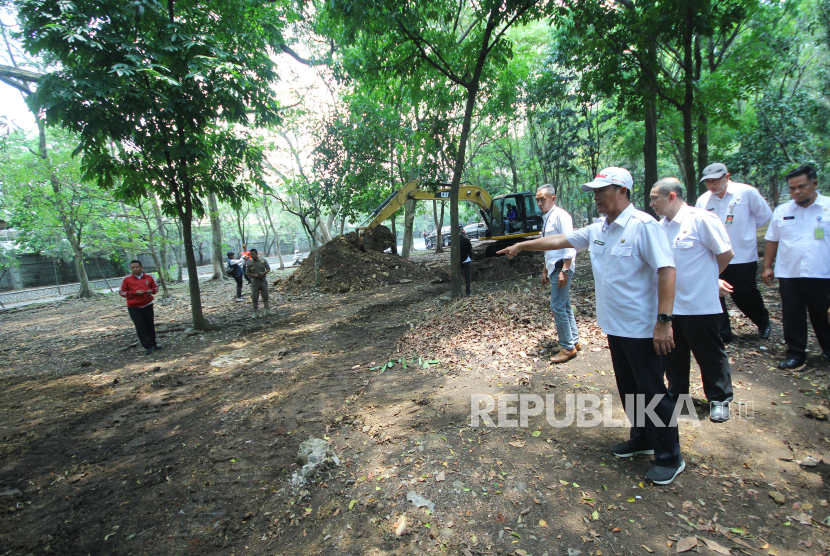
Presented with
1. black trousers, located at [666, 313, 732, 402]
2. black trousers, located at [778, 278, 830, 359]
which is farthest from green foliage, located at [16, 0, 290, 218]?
black trousers, located at [778, 278, 830, 359]

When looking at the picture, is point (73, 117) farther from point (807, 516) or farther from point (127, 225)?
point (127, 225)

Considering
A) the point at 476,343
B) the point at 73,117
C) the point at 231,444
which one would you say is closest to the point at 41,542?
the point at 231,444

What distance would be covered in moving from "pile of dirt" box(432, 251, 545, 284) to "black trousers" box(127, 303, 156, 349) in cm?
763

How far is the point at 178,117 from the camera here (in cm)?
734

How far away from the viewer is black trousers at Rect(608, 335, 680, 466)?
248 centimetres

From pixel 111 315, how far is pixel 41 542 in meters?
11.6

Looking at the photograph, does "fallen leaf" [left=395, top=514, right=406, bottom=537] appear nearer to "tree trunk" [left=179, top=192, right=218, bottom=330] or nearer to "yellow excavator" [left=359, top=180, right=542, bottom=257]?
"tree trunk" [left=179, top=192, right=218, bottom=330]

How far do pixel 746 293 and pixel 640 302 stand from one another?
2.99m

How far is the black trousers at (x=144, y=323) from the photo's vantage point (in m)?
7.17

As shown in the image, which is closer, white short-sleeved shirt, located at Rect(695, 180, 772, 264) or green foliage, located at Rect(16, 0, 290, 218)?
white short-sleeved shirt, located at Rect(695, 180, 772, 264)

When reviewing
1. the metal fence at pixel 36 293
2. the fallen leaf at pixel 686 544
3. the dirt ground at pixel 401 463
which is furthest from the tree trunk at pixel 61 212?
the fallen leaf at pixel 686 544

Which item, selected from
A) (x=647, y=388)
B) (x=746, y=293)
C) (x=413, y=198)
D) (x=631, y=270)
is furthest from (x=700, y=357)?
(x=413, y=198)
